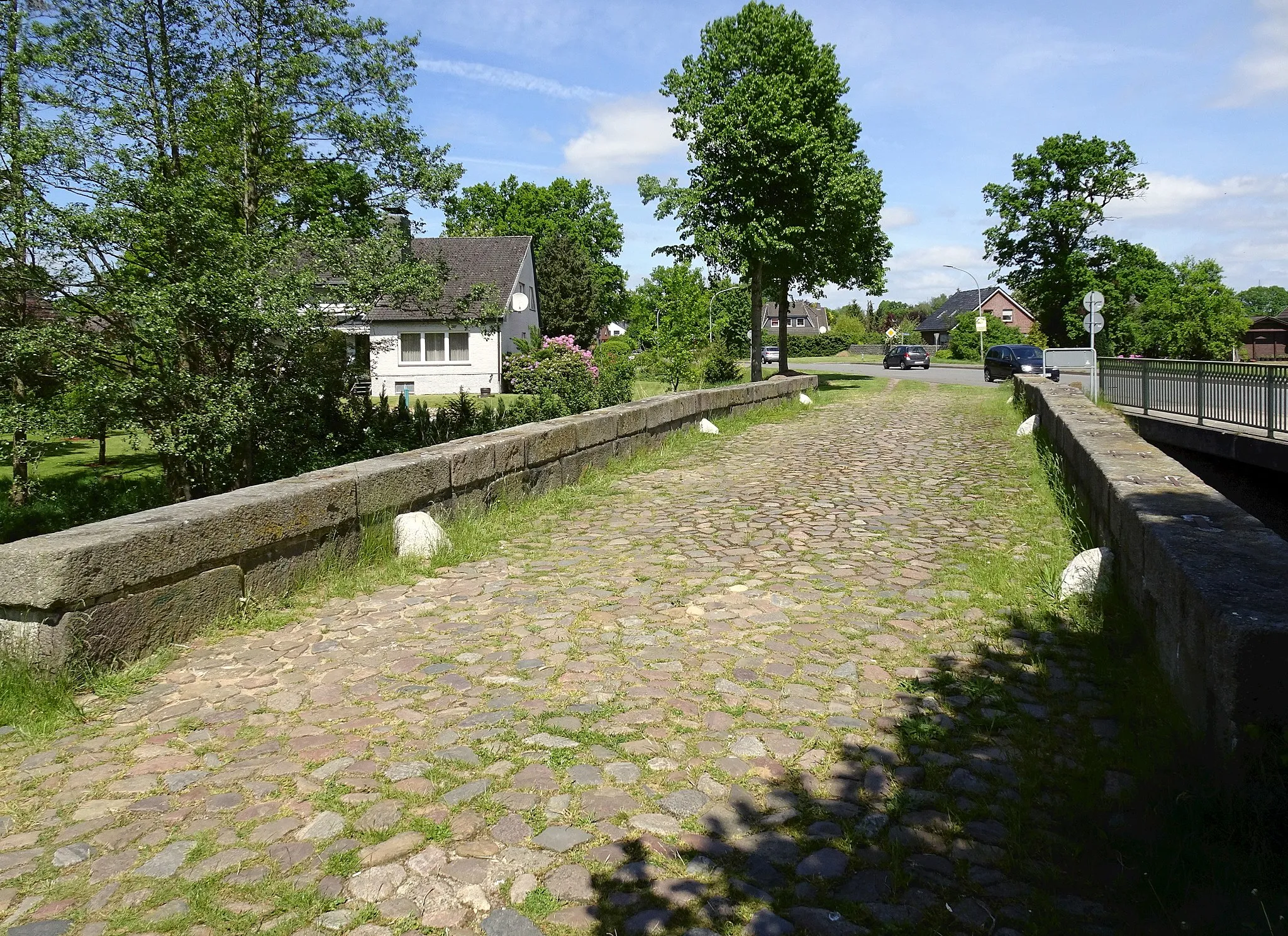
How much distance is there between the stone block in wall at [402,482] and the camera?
20.4 ft

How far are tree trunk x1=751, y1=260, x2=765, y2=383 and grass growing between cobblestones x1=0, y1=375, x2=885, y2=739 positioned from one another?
55.0 feet

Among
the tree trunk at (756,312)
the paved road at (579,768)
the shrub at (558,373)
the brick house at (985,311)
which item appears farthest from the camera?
the brick house at (985,311)

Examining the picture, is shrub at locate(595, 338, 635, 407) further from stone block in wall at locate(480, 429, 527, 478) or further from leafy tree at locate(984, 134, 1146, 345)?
leafy tree at locate(984, 134, 1146, 345)

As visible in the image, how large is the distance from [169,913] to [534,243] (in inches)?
2748

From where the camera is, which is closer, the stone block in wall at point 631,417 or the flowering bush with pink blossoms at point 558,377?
the stone block in wall at point 631,417

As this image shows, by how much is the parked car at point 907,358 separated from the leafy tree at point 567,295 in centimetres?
1743

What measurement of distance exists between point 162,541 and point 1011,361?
118 ft

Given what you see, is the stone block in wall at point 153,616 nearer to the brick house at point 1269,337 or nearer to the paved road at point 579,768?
the paved road at point 579,768

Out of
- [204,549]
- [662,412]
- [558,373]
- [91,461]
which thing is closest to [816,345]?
[558,373]

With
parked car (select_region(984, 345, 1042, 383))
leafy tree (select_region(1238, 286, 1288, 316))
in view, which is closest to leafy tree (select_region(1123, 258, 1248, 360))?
parked car (select_region(984, 345, 1042, 383))

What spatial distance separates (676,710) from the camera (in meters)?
3.88

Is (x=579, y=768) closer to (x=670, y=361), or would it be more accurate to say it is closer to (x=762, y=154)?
(x=670, y=361)

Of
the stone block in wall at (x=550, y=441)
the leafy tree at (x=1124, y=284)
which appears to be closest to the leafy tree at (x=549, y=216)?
the leafy tree at (x=1124, y=284)

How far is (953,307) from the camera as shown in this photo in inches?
4026
